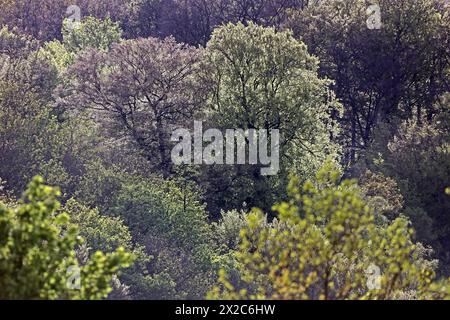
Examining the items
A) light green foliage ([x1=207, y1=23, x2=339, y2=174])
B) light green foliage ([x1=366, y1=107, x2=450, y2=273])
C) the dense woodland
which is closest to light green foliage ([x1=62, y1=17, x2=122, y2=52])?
the dense woodland

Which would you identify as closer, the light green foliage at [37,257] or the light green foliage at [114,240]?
the light green foliage at [37,257]

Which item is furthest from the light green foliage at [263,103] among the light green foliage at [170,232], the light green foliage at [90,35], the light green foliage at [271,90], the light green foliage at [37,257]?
the light green foliage at [37,257]

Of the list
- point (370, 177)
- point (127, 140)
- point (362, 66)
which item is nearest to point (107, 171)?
point (127, 140)

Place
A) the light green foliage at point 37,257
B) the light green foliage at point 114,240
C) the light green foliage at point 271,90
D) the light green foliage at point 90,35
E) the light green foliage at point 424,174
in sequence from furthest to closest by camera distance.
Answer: the light green foliage at point 90,35, the light green foliage at point 424,174, the light green foliage at point 271,90, the light green foliage at point 114,240, the light green foliage at point 37,257

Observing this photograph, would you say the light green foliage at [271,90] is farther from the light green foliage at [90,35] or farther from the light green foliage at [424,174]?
the light green foliage at [90,35]

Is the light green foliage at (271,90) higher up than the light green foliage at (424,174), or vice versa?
the light green foliage at (271,90)

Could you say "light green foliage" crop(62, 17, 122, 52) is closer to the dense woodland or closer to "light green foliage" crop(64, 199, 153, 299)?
the dense woodland

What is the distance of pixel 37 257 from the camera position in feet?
55.4

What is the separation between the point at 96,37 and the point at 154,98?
99.8ft

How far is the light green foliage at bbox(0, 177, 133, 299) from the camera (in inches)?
650

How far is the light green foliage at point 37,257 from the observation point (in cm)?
1650

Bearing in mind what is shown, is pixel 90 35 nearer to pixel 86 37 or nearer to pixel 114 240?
pixel 86 37

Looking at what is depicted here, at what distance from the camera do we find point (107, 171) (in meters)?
54.5

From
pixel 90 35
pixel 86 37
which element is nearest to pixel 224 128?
pixel 86 37
